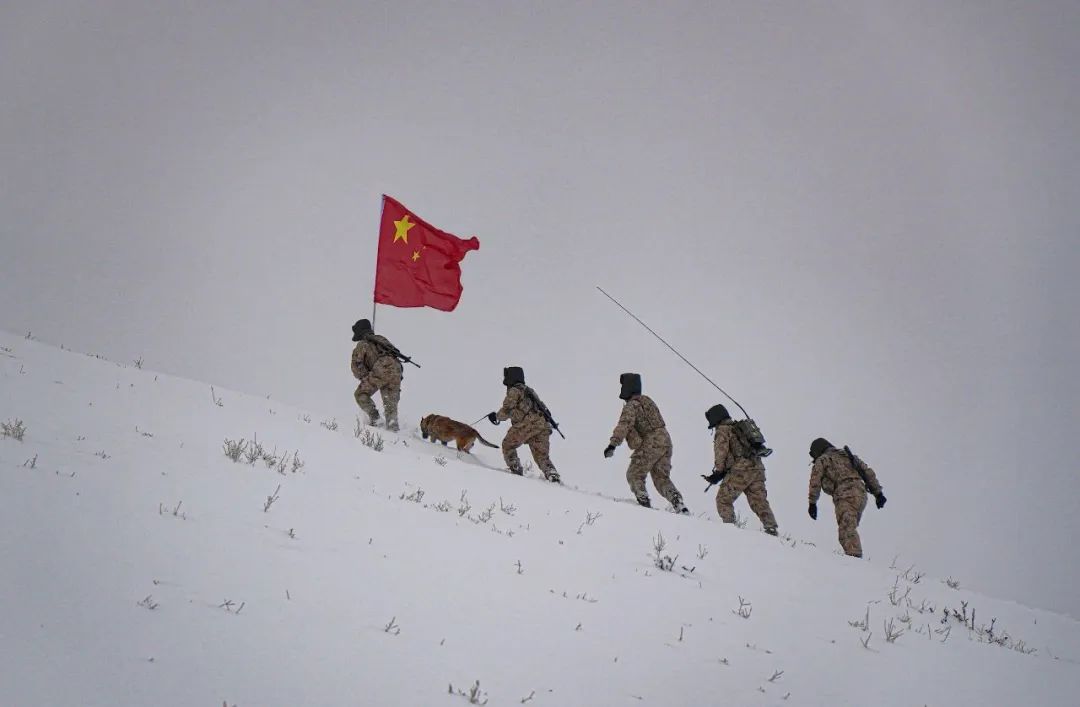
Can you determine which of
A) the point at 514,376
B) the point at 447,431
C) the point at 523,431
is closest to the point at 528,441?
the point at 523,431

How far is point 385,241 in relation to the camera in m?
13.0

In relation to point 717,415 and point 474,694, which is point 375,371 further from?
point 474,694

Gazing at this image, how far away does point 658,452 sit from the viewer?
10969 millimetres

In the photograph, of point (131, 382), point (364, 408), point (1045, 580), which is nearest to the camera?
point (131, 382)

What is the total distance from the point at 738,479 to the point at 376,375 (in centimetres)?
752

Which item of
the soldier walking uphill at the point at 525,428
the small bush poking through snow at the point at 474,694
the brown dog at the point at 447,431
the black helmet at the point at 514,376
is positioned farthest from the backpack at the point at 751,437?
the small bush poking through snow at the point at 474,694

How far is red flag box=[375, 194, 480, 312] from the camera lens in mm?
12964

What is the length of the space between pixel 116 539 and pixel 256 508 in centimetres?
113

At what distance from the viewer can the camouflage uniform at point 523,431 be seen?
11320 mm

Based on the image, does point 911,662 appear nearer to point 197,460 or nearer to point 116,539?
point 116,539

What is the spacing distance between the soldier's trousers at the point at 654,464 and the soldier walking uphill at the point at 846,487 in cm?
249

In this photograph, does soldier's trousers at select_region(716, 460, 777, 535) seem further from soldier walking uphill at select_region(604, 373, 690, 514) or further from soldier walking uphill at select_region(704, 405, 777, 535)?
soldier walking uphill at select_region(604, 373, 690, 514)

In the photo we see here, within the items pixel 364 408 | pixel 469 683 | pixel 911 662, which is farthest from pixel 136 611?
pixel 364 408

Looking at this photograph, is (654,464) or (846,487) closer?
(846,487)
